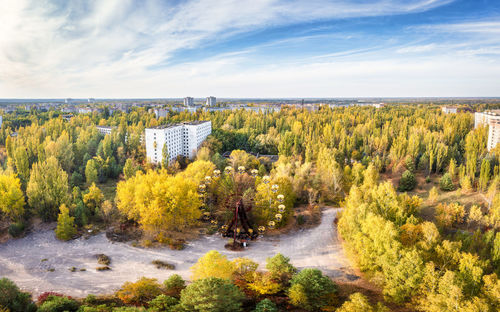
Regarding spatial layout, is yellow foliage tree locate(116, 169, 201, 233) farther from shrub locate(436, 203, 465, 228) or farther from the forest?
shrub locate(436, 203, 465, 228)

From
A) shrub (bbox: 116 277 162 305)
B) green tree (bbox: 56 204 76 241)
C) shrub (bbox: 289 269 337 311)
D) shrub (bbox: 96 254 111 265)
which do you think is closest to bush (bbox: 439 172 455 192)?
shrub (bbox: 289 269 337 311)

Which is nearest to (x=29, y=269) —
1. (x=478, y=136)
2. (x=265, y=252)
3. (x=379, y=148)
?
(x=265, y=252)

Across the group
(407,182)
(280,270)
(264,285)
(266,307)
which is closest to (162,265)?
(264,285)

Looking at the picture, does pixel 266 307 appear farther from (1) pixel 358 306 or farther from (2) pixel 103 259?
(2) pixel 103 259

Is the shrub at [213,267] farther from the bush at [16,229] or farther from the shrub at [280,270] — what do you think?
the bush at [16,229]

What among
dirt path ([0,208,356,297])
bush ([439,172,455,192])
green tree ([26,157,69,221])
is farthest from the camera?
bush ([439,172,455,192])

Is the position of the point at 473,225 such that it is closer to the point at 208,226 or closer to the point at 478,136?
the point at 208,226

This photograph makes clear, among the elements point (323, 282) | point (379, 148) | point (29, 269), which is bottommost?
point (29, 269)
